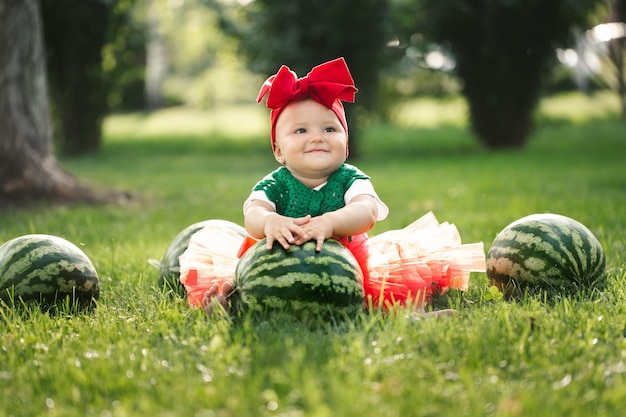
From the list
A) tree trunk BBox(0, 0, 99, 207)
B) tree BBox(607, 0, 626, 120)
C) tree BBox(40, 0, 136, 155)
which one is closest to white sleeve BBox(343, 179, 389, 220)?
tree trunk BBox(0, 0, 99, 207)

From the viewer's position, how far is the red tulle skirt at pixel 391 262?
3.63 meters

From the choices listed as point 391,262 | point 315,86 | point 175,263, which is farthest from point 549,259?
point 175,263

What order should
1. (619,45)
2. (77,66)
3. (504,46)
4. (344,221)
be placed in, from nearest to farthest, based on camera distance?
1. (344,221)
2. (504,46)
3. (77,66)
4. (619,45)

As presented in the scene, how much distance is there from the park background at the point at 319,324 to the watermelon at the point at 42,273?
0.12 metres

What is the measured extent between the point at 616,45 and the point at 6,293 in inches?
905

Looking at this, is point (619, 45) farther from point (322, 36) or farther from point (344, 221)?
point (344, 221)

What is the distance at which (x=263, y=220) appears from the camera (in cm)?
340

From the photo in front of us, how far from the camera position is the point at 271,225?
10.9 feet

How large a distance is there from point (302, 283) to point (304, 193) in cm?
66

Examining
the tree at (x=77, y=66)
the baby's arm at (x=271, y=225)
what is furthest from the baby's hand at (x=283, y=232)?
the tree at (x=77, y=66)

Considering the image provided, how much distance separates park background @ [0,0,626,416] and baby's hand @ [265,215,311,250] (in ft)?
1.28

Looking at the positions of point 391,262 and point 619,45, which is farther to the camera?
point 619,45

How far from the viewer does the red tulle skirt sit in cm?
363

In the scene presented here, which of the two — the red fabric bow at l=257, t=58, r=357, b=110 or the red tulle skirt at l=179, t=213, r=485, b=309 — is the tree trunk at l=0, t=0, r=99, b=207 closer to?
the red tulle skirt at l=179, t=213, r=485, b=309
